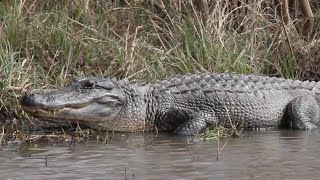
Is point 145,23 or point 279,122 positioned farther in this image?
point 145,23

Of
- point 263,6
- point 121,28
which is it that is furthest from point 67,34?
point 263,6

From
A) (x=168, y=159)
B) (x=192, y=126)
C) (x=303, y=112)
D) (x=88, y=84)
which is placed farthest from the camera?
(x=303, y=112)

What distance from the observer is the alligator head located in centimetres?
780

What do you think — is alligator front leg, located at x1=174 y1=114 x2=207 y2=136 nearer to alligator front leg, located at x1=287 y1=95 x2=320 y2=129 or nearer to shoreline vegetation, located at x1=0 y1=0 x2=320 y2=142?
alligator front leg, located at x1=287 y1=95 x2=320 y2=129

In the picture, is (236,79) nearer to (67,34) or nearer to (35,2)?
(67,34)

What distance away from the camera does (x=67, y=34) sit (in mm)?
9656

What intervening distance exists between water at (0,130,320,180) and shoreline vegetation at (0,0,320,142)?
1.38 meters

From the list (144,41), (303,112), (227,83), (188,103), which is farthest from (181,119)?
(144,41)

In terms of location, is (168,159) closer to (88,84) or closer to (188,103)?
(88,84)

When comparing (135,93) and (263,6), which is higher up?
(263,6)

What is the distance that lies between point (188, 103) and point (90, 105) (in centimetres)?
94

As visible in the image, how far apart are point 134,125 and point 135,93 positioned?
0.31m

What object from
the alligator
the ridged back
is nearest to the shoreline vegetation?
the alligator

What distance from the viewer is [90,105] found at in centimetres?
818
